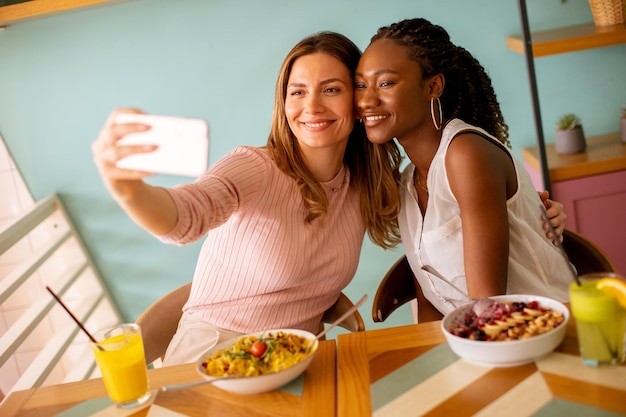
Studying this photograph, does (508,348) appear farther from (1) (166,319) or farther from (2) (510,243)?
(1) (166,319)

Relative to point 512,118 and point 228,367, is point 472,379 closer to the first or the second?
point 228,367

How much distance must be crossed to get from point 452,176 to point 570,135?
1150 mm

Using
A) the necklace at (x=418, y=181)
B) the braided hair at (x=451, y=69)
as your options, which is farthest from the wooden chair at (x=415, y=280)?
the braided hair at (x=451, y=69)

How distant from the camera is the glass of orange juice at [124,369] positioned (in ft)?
4.11

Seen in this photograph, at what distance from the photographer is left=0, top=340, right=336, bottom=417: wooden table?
1199mm

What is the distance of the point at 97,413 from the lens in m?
1.28

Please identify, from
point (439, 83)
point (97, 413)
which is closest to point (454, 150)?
point (439, 83)

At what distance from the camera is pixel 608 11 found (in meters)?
2.50

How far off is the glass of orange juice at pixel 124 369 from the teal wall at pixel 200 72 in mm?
1635

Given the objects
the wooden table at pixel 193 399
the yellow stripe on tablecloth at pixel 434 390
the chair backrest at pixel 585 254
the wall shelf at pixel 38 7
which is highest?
the wall shelf at pixel 38 7

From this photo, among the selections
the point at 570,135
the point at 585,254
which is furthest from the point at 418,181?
the point at 570,135

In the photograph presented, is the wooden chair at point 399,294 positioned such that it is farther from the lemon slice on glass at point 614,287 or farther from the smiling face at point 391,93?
the lemon slice on glass at point 614,287

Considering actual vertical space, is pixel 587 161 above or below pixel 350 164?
below

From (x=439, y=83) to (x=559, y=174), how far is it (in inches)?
33.6
